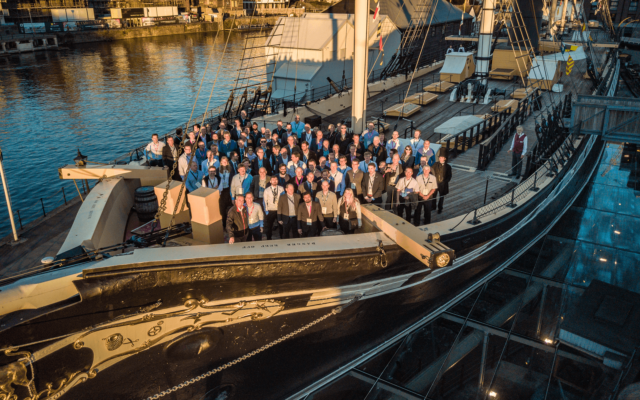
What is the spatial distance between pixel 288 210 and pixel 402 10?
30.7 meters

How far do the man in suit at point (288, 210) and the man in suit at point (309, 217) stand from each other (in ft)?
0.45

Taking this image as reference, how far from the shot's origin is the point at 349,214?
786cm

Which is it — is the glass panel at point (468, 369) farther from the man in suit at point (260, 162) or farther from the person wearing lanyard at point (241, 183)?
the man in suit at point (260, 162)

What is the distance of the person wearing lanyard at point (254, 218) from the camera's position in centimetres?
714

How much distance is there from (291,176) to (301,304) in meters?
3.10

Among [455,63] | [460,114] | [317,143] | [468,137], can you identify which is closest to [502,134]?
[468,137]

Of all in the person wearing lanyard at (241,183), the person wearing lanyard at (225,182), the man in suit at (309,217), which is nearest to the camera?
the man in suit at (309,217)

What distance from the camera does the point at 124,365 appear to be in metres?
5.77

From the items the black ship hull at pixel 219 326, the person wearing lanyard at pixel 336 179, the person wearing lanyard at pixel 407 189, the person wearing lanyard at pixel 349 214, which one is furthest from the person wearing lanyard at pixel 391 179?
the black ship hull at pixel 219 326

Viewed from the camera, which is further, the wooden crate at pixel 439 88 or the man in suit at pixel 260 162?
the wooden crate at pixel 439 88

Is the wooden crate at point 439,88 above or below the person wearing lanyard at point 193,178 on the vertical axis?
above

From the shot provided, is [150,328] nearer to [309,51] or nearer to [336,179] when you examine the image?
[336,179]

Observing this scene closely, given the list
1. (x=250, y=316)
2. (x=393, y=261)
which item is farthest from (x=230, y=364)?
(x=393, y=261)

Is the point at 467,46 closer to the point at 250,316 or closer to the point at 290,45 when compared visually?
the point at 290,45
